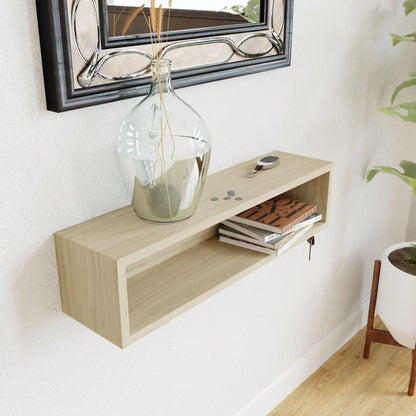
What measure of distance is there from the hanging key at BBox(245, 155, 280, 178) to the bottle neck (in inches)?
15.4

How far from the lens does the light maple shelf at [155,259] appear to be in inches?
38.6

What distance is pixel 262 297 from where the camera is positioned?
174 centimetres

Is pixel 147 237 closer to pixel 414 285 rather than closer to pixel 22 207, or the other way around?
pixel 22 207

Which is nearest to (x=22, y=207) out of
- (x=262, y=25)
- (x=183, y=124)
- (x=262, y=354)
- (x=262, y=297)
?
(x=183, y=124)

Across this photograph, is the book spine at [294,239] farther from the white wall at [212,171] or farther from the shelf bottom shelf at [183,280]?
the white wall at [212,171]

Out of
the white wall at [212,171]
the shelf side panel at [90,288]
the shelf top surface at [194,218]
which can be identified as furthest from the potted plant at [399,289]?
the shelf side panel at [90,288]

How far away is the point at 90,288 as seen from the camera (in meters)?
1.01

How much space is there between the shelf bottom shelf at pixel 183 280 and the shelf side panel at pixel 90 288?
0.06 metres

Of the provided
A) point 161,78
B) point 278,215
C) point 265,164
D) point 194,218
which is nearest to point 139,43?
point 161,78

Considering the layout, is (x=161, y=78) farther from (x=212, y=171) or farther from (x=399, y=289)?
(x=399, y=289)

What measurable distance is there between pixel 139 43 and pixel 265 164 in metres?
0.50

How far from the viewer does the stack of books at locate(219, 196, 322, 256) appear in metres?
1.34

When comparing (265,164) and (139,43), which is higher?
(139,43)

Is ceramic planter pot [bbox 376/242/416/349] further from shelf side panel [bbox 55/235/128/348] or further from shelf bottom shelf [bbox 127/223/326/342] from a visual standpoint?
shelf side panel [bbox 55/235/128/348]
